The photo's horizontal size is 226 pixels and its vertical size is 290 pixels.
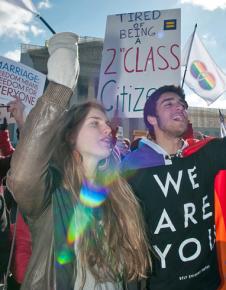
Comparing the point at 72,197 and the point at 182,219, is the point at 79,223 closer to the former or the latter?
the point at 72,197

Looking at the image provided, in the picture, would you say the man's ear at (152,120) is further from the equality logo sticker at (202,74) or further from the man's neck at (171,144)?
the equality logo sticker at (202,74)

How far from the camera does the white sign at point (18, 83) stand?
13.2 ft

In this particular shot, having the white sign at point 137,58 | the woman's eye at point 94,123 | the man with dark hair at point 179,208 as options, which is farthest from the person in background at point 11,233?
the white sign at point 137,58

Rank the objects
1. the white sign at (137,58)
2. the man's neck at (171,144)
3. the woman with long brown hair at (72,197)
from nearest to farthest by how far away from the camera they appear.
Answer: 1. the woman with long brown hair at (72,197)
2. the man's neck at (171,144)
3. the white sign at (137,58)

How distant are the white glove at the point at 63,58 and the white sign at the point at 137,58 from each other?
2.52 m

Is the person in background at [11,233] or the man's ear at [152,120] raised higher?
the man's ear at [152,120]

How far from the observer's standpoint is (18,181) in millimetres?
1088

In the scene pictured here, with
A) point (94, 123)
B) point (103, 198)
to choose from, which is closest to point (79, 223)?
point (103, 198)

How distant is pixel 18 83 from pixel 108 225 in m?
2.98

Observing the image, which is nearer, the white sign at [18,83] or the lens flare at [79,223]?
the lens flare at [79,223]

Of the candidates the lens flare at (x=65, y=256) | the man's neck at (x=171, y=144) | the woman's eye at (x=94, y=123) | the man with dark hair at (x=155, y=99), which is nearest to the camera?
the lens flare at (x=65, y=256)

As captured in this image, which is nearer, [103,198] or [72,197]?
[72,197]

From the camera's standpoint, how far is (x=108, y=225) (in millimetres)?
1625

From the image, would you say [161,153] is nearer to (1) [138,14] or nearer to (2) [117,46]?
(2) [117,46]
